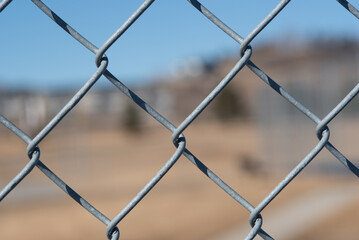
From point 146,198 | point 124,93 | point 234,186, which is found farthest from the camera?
point 234,186

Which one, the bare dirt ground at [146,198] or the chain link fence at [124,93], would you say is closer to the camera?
the chain link fence at [124,93]

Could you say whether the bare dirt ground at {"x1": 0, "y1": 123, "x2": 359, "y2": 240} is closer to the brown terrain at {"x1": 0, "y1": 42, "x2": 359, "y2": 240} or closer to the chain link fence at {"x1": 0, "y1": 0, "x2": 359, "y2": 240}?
the brown terrain at {"x1": 0, "y1": 42, "x2": 359, "y2": 240}

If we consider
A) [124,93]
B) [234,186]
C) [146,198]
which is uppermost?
[124,93]

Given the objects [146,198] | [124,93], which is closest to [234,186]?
[146,198]

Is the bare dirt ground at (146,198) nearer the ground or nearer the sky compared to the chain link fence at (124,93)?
nearer the ground

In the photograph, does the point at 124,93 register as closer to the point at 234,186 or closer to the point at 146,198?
the point at 146,198

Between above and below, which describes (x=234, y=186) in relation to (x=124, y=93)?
below

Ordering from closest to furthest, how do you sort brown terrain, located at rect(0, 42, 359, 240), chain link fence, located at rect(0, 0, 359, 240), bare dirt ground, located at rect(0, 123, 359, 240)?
chain link fence, located at rect(0, 0, 359, 240) → brown terrain, located at rect(0, 42, 359, 240) → bare dirt ground, located at rect(0, 123, 359, 240)

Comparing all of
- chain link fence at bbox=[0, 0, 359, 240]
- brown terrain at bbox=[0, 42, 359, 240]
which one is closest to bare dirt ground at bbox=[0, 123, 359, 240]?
brown terrain at bbox=[0, 42, 359, 240]

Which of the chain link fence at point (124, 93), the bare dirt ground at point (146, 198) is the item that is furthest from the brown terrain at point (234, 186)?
the chain link fence at point (124, 93)

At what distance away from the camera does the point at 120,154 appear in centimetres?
2698

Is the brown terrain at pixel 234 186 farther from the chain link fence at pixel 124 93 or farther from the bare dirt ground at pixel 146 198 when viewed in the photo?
the chain link fence at pixel 124 93

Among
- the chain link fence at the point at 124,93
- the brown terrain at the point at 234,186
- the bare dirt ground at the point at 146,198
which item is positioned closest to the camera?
the chain link fence at the point at 124,93

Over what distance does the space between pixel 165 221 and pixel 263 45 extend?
51242 mm
